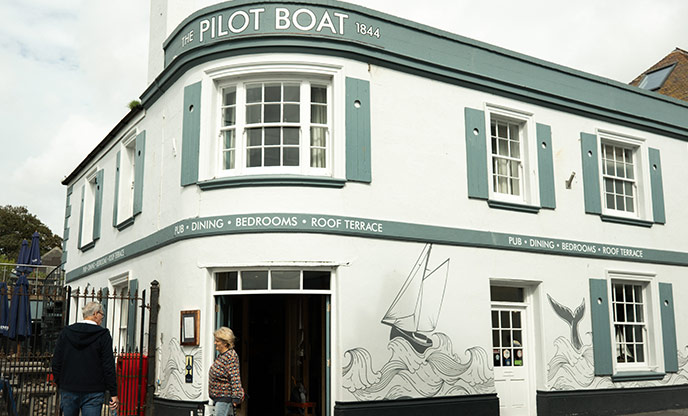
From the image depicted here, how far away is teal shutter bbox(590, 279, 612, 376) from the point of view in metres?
13.7

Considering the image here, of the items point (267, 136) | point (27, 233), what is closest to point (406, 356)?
point (267, 136)

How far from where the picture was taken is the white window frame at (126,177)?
15.0m

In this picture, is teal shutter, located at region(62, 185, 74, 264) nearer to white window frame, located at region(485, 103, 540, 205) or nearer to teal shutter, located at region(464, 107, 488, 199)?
teal shutter, located at region(464, 107, 488, 199)

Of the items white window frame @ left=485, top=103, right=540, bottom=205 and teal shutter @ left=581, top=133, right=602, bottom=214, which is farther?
teal shutter @ left=581, top=133, right=602, bottom=214

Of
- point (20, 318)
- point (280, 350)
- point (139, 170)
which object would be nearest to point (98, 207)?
point (139, 170)

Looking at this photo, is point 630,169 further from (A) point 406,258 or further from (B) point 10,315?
(B) point 10,315

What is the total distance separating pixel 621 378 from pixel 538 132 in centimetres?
518

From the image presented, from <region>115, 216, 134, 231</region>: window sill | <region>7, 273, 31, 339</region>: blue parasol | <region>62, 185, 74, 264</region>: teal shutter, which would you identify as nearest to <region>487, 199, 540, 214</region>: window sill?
<region>115, 216, 134, 231</region>: window sill

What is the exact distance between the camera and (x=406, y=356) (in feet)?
37.2

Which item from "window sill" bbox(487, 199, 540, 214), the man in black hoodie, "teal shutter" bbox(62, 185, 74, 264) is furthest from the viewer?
"teal shutter" bbox(62, 185, 74, 264)

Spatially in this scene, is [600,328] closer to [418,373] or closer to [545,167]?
[545,167]

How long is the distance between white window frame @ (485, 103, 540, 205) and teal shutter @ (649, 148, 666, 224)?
144 inches

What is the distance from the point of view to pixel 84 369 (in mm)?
7168

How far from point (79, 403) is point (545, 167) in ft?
32.1
